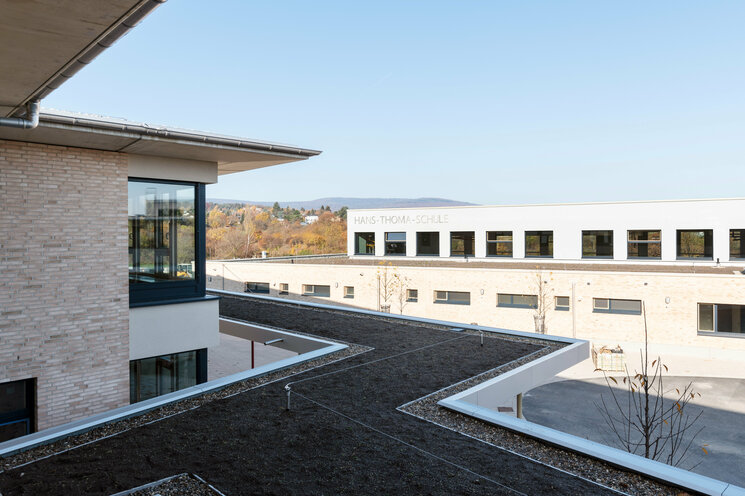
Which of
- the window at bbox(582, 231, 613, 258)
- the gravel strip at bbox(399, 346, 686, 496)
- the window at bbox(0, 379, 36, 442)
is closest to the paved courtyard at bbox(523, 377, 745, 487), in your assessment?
the gravel strip at bbox(399, 346, 686, 496)

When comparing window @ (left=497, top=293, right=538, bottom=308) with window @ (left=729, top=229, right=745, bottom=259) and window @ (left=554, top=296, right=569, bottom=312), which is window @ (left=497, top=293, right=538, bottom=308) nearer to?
window @ (left=554, top=296, right=569, bottom=312)

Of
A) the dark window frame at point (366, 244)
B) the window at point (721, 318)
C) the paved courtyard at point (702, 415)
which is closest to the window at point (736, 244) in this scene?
the window at point (721, 318)

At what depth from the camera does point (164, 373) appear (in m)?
10.6

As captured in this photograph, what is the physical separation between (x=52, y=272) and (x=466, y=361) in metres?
7.55

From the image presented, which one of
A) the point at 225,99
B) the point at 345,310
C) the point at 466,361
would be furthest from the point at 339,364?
the point at 225,99

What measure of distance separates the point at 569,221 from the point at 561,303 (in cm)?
762

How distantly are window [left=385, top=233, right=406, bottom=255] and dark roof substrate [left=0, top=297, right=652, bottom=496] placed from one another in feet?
90.5

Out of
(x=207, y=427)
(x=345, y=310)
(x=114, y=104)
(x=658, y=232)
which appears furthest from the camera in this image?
(x=114, y=104)

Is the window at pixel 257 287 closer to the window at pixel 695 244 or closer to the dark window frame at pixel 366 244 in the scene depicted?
the dark window frame at pixel 366 244

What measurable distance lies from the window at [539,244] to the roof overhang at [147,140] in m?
23.4

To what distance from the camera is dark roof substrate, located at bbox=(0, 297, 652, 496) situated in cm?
506

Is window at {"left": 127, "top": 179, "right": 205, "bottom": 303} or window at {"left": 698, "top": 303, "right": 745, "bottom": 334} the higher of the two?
window at {"left": 127, "top": 179, "right": 205, "bottom": 303}

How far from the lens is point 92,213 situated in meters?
9.18

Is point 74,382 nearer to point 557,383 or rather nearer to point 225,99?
point 557,383
